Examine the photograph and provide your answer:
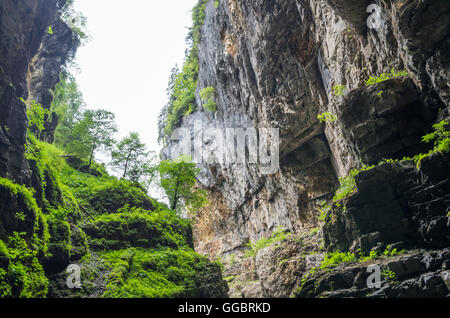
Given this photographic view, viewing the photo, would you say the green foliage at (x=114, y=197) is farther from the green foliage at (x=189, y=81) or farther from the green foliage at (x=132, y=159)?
the green foliage at (x=189, y=81)

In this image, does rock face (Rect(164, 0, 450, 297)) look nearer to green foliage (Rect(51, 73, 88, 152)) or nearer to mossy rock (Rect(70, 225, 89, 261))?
mossy rock (Rect(70, 225, 89, 261))

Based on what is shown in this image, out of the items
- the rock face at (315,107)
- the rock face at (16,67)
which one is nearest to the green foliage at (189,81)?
the rock face at (315,107)

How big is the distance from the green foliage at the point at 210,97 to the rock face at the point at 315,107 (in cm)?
61

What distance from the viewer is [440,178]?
7648 mm

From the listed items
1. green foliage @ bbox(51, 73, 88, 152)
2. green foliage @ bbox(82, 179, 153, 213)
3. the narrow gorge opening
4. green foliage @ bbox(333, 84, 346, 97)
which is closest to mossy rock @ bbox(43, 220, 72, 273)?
the narrow gorge opening

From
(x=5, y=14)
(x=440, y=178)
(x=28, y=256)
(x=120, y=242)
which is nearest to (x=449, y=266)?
(x=440, y=178)

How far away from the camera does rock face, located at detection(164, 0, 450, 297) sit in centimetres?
821

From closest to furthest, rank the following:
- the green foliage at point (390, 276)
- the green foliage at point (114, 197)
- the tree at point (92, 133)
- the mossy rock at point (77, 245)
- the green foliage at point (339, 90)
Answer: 1. the green foliage at point (390, 276)
2. the mossy rock at point (77, 245)
3. the green foliage at point (339, 90)
4. the green foliage at point (114, 197)
5. the tree at point (92, 133)

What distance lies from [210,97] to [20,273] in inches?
841

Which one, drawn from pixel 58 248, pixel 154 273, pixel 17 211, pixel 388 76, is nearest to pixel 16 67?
pixel 17 211

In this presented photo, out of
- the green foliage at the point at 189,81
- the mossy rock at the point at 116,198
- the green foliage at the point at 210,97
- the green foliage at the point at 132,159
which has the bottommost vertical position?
the mossy rock at the point at 116,198

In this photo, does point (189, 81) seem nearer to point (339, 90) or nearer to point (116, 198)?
point (116, 198)

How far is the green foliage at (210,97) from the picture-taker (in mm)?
25250

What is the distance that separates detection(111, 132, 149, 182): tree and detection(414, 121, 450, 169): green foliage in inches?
820
